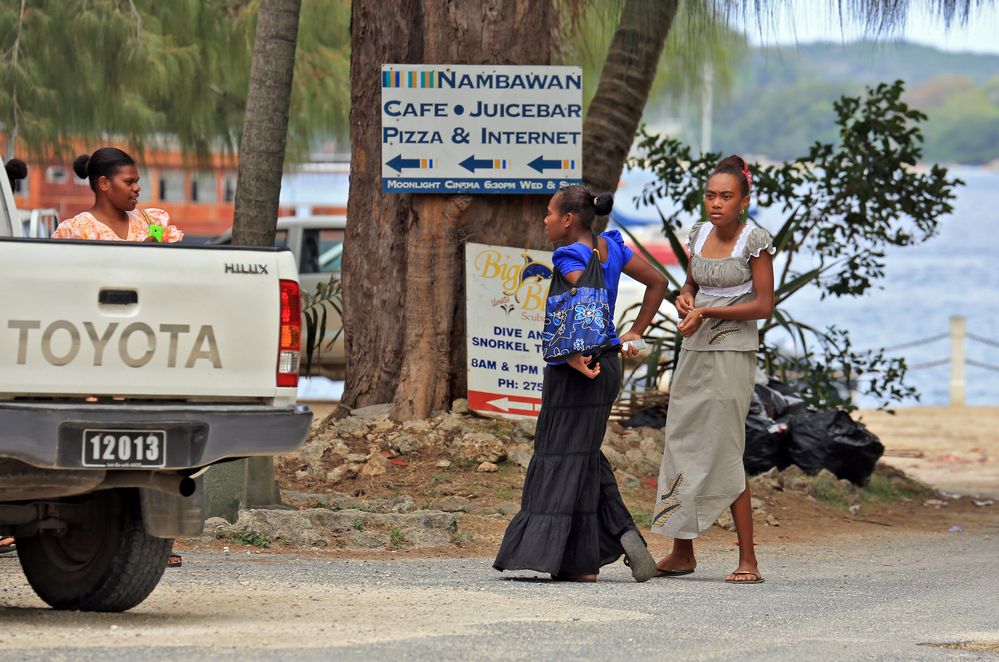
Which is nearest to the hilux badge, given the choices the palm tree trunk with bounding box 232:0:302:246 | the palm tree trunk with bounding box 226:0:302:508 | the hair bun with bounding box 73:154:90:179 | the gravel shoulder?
the hair bun with bounding box 73:154:90:179

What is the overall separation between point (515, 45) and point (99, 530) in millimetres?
5409

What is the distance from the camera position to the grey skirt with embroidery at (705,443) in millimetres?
7680

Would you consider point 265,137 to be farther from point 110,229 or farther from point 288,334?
point 288,334

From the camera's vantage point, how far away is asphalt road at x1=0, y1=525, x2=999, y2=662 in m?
5.61

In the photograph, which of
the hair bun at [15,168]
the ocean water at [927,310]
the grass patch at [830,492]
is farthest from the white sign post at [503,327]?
the ocean water at [927,310]

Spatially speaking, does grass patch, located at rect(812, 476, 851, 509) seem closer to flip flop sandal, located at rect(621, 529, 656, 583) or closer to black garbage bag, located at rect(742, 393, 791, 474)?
black garbage bag, located at rect(742, 393, 791, 474)

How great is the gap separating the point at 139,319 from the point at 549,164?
543 cm

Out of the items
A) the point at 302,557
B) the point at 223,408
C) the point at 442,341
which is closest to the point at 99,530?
the point at 223,408

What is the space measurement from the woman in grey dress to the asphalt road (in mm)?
324

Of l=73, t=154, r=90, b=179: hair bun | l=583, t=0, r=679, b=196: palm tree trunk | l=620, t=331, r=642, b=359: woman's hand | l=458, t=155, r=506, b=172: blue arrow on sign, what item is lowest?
l=620, t=331, r=642, b=359: woman's hand

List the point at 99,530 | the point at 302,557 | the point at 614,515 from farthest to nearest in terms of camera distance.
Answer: the point at 302,557 → the point at 614,515 → the point at 99,530

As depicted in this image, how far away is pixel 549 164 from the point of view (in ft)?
35.4

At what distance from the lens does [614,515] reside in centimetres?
755

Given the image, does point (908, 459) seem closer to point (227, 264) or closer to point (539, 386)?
point (539, 386)
